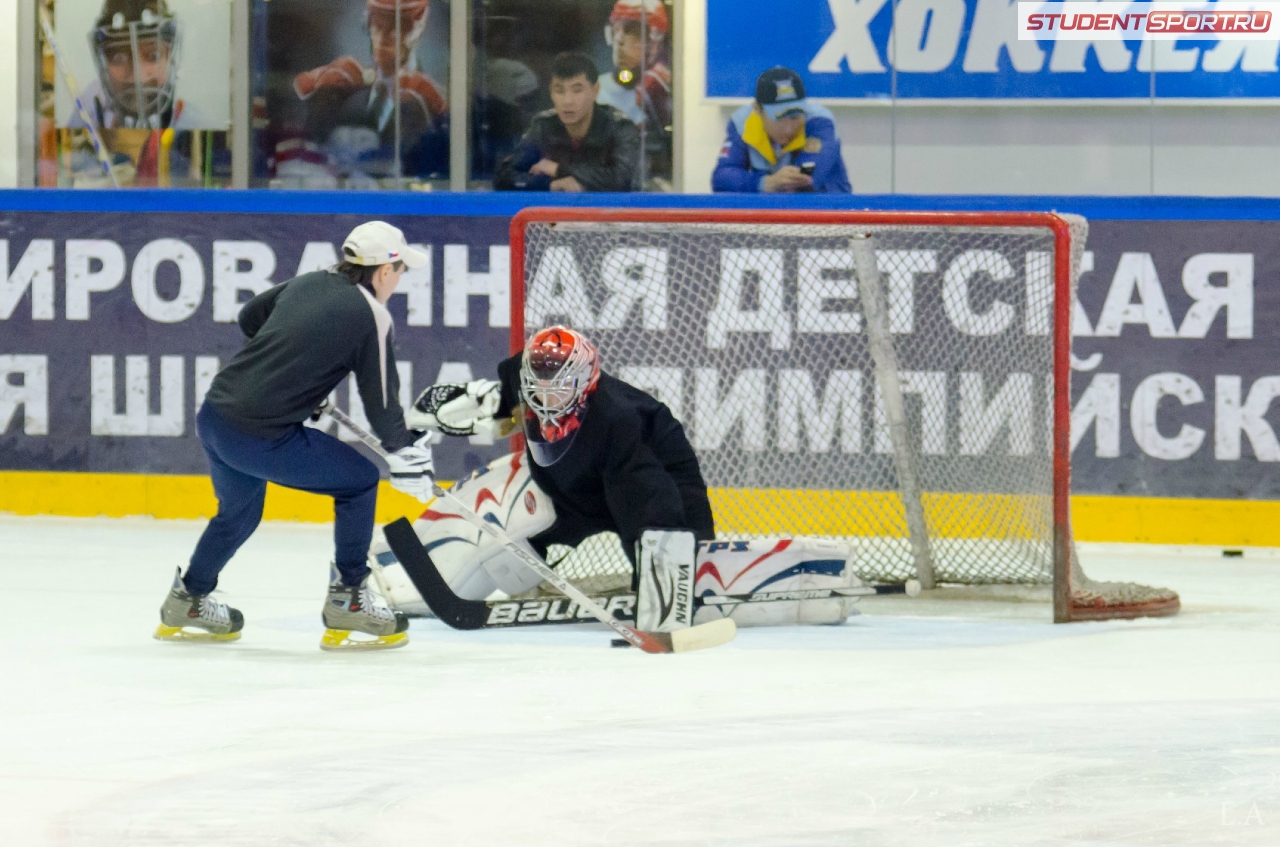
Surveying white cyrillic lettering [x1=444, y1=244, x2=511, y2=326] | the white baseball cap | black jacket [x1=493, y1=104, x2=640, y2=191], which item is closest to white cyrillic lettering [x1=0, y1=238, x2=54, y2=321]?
white cyrillic lettering [x1=444, y1=244, x2=511, y2=326]

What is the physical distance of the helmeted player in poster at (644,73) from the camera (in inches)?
243

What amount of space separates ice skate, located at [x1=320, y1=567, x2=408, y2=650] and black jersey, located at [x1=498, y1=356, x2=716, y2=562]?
0.51 metres

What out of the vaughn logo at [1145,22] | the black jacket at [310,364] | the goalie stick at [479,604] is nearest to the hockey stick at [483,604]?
the goalie stick at [479,604]

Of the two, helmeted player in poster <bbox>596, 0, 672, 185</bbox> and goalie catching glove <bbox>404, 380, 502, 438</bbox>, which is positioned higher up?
helmeted player in poster <bbox>596, 0, 672, 185</bbox>

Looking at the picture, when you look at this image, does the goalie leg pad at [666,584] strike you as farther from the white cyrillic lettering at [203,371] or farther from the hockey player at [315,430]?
the white cyrillic lettering at [203,371]

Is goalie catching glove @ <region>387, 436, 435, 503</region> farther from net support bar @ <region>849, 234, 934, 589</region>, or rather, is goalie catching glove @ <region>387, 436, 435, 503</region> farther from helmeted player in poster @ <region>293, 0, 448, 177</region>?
helmeted player in poster @ <region>293, 0, 448, 177</region>

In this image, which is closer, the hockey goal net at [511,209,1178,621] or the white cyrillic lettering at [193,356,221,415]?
the hockey goal net at [511,209,1178,621]

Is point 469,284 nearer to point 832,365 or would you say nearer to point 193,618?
point 832,365

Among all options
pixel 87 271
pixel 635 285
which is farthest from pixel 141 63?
pixel 635 285

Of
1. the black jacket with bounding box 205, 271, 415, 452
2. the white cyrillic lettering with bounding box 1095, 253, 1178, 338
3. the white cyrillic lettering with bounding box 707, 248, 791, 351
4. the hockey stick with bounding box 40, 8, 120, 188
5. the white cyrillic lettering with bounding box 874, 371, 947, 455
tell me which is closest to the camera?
the black jacket with bounding box 205, 271, 415, 452

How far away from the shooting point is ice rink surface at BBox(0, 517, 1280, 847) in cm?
253

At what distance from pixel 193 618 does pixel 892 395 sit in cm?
216

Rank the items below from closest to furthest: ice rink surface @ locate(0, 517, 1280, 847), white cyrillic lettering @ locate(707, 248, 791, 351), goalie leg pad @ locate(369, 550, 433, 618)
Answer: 1. ice rink surface @ locate(0, 517, 1280, 847)
2. goalie leg pad @ locate(369, 550, 433, 618)
3. white cyrillic lettering @ locate(707, 248, 791, 351)

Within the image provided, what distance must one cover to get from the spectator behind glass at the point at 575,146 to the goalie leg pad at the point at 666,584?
7.75 ft
